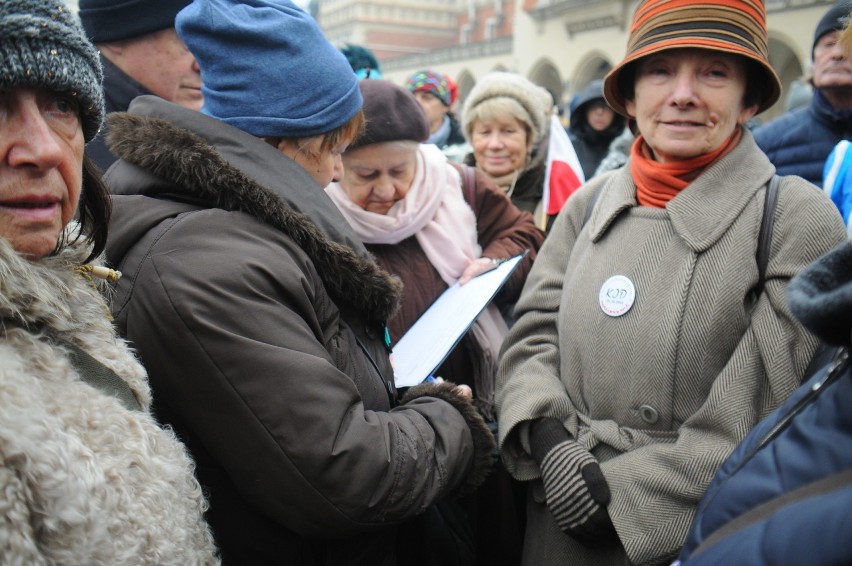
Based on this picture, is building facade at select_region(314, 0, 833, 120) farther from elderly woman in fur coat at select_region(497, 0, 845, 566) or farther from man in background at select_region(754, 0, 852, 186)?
elderly woman in fur coat at select_region(497, 0, 845, 566)

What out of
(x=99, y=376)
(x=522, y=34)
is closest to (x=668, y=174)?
(x=99, y=376)

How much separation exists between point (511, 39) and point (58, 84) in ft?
113

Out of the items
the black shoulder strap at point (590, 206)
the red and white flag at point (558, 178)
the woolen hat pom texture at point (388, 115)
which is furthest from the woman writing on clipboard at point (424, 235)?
the red and white flag at point (558, 178)

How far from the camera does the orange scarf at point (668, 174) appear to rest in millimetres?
1921

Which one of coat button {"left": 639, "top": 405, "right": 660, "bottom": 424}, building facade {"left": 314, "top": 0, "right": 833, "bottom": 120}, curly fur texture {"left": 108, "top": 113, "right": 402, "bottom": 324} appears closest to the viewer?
curly fur texture {"left": 108, "top": 113, "right": 402, "bottom": 324}

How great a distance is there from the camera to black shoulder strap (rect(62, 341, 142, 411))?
1129 millimetres

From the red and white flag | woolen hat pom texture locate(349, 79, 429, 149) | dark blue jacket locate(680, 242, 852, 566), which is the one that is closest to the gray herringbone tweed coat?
dark blue jacket locate(680, 242, 852, 566)

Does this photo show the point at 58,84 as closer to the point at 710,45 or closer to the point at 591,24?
the point at 710,45

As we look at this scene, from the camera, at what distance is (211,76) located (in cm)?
169

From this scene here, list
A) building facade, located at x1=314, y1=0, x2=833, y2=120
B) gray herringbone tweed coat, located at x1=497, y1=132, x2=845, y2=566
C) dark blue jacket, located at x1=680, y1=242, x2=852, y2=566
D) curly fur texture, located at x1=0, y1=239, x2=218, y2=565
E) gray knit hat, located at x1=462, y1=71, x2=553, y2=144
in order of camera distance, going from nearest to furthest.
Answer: dark blue jacket, located at x1=680, y1=242, x2=852, y2=566 < curly fur texture, located at x1=0, y1=239, x2=218, y2=565 < gray herringbone tweed coat, located at x1=497, y1=132, x2=845, y2=566 < gray knit hat, located at x1=462, y1=71, x2=553, y2=144 < building facade, located at x1=314, y1=0, x2=833, y2=120

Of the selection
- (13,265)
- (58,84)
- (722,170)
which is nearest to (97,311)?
(13,265)

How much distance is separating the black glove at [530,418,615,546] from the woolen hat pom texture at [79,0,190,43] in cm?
201

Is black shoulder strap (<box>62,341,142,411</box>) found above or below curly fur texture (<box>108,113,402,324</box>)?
below

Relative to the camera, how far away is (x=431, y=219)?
8.89ft
